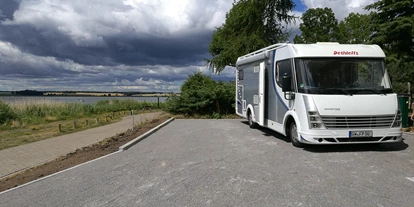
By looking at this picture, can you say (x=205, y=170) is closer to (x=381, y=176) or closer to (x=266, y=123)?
(x=381, y=176)

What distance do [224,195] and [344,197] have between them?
1.69 metres

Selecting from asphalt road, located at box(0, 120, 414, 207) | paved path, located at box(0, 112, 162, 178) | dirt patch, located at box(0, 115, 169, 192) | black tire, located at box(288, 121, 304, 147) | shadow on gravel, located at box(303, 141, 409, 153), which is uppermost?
black tire, located at box(288, 121, 304, 147)

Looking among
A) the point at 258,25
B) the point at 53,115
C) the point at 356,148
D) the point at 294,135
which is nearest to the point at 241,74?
the point at 294,135

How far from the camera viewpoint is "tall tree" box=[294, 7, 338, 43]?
39.8m

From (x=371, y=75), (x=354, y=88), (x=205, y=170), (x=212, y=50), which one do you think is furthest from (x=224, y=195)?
(x=212, y=50)

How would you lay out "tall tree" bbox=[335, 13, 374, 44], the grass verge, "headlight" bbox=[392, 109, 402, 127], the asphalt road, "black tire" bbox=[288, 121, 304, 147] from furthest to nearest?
"tall tree" bbox=[335, 13, 374, 44] < the grass verge < "black tire" bbox=[288, 121, 304, 147] < "headlight" bbox=[392, 109, 402, 127] < the asphalt road

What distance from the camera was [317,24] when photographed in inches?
1582

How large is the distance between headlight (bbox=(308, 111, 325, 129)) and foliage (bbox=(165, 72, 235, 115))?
1156 cm

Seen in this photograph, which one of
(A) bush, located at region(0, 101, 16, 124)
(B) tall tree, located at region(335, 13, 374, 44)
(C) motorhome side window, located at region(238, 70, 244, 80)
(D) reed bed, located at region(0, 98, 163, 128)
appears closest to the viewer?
(C) motorhome side window, located at region(238, 70, 244, 80)

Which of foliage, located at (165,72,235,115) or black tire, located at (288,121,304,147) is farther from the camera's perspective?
foliage, located at (165,72,235,115)

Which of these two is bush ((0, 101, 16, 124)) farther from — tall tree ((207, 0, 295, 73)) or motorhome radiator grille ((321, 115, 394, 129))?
motorhome radiator grille ((321, 115, 394, 129))

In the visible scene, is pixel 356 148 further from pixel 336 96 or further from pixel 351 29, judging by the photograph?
pixel 351 29

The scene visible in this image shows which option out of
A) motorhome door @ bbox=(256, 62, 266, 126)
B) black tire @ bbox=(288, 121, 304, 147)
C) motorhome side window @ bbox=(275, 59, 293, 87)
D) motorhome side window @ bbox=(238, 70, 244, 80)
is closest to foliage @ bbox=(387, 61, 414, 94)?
motorhome side window @ bbox=(238, 70, 244, 80)

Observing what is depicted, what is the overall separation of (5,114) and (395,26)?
2573 cm
